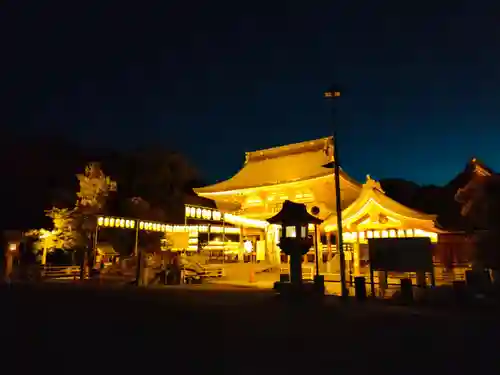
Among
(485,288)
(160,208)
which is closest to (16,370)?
(485,288)

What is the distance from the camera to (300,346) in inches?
268

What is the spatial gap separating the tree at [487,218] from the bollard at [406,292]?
276cm

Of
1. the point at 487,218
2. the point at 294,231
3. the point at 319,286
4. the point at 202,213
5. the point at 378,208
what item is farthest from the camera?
the point at 202,213

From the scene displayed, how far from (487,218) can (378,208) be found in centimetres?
890

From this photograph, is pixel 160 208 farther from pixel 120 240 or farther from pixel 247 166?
pixel 247 166

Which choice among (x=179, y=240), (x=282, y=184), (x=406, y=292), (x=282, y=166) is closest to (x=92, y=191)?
(x=179, y=240)

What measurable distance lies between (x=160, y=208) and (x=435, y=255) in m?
28.9

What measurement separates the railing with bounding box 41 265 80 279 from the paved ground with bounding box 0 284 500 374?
1327 cm

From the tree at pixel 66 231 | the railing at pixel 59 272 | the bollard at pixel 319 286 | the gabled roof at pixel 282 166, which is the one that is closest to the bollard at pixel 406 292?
the bollard at pixel 319 286

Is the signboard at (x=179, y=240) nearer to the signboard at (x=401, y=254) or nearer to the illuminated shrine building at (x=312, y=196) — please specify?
the illuminated shrine building at (x=312, y=196)

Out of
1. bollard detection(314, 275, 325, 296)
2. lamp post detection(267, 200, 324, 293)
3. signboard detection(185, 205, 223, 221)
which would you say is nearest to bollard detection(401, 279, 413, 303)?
bollard detection(314, 275, 325, 296)

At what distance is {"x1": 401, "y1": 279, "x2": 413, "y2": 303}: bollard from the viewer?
41.3 feet

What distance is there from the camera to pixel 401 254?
13.4 m

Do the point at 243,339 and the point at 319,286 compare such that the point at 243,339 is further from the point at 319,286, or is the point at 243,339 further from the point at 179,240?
the point at 179,240
